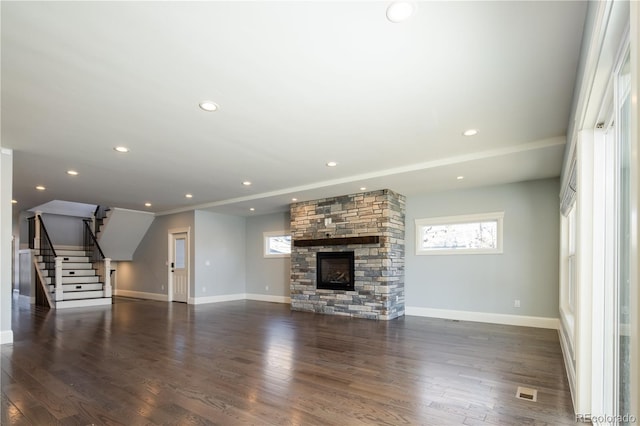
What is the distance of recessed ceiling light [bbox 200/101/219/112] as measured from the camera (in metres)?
3.14

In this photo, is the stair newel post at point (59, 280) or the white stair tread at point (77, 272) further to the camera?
the white stair tread at point (77, 272)

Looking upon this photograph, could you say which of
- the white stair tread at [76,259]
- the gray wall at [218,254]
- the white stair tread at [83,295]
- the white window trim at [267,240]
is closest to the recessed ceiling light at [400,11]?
the white window trim at [267,240]

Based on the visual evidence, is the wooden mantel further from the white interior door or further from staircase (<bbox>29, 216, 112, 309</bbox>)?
staircase (<bbox>29, 216, 112, 309</bbox>)

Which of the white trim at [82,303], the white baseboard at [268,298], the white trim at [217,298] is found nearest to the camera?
the white trim at [82,303]

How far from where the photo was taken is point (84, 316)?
705 centimetres

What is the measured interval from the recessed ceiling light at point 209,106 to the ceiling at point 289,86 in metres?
0.06

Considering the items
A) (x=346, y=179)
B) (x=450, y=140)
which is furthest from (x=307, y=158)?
(x=450, y=140)

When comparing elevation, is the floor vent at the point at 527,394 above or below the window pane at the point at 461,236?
below

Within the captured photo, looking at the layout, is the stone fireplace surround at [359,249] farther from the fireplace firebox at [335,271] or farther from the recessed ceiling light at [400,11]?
the recessed ceiling light at [400,11]

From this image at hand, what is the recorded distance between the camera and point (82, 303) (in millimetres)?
8555

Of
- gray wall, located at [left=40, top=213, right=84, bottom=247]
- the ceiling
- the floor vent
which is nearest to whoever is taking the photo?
the ceiling

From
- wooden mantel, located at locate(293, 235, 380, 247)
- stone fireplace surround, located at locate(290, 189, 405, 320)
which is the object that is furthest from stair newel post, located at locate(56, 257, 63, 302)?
wooden mantel, located at locate(293, 235, 380, 247)

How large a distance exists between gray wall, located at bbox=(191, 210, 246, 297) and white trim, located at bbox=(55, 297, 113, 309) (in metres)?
2.30

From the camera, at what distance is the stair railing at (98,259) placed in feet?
30.1
